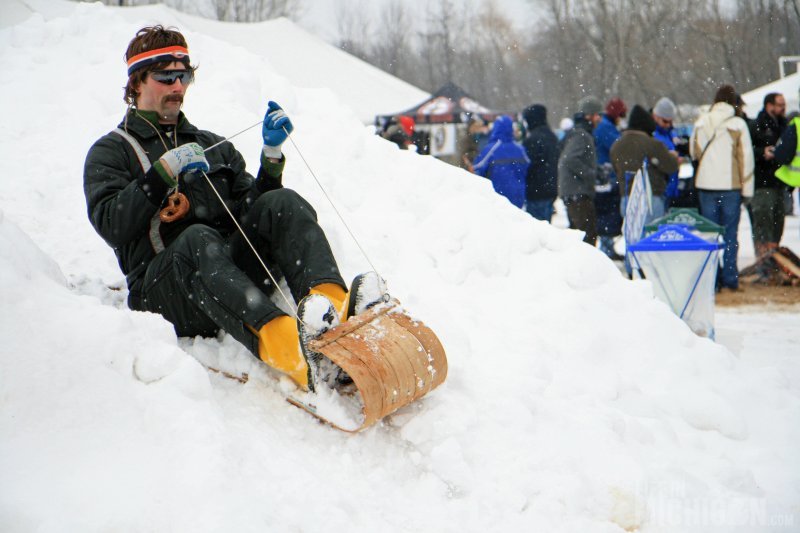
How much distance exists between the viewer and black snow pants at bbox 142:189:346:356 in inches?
105

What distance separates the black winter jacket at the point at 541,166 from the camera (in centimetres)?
750

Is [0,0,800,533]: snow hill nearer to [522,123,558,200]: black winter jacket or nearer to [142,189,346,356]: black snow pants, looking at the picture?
[142,189,346,356]: black snow pants

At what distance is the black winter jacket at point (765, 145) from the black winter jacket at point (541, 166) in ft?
6.40

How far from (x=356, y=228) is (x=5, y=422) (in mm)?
2131

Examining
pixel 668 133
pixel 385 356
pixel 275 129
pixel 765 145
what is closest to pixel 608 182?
pixel 668 133

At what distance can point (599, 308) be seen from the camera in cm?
371

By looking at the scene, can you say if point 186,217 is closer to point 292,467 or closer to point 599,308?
point 292,467

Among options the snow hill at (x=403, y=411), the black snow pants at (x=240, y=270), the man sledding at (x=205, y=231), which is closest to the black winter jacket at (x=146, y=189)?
the man sledding at (x=205, y=231)

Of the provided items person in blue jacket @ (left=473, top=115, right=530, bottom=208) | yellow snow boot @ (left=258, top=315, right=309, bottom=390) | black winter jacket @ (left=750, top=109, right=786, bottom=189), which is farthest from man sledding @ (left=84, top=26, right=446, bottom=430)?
black winter jacket @ (left=750, top=109, right=786, bottom=189)

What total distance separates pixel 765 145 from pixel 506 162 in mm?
2633

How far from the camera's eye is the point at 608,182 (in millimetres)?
7938

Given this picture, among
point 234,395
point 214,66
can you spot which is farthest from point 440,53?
point 234,395

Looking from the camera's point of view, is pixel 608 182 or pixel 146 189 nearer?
pixel 146 189

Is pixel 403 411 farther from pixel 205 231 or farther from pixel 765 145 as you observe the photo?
pixel 765 145
